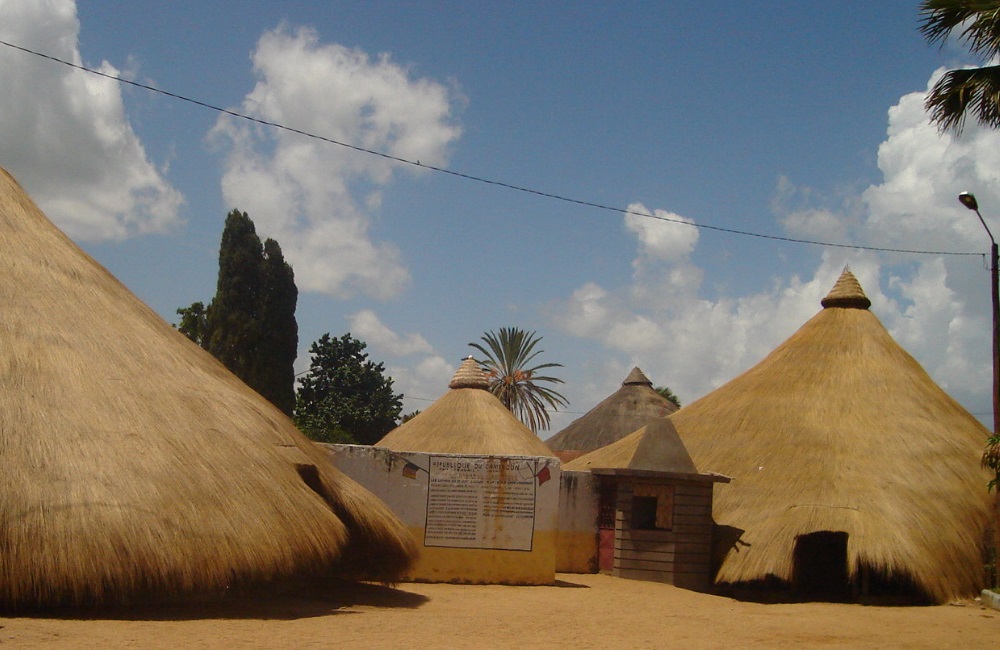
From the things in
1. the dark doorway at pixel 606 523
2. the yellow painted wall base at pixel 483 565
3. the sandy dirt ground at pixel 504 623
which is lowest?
the sandy dirt ground at pixel 504 623

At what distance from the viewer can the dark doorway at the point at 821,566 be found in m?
15.5

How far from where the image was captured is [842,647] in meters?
9.61

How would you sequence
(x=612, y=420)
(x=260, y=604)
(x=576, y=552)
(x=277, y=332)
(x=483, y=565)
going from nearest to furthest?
(x=260, y=604) < (x=483, y=565) < (x=576, y=552) < (x=277, y=332) < (x=612, y=420)

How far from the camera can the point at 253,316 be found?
117ft

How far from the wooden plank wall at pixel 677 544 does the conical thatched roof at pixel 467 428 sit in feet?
18.4

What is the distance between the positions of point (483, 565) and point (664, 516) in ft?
11.5

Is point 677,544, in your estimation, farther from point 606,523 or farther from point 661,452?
point 606,523

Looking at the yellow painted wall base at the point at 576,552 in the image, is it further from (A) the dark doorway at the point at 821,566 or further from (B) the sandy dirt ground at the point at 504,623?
(A) the dark doorway at the point at 821,566

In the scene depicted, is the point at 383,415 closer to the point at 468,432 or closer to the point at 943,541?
the point at 468,432

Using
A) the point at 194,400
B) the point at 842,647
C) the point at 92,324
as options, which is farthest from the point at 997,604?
the point at 92,324

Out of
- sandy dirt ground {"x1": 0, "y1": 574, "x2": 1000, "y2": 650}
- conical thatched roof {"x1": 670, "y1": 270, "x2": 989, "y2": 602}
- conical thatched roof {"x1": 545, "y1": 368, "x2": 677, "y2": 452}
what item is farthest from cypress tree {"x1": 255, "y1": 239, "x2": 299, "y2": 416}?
sandy dirt ground {"x1": 0, "y1": 574, "x2": 1000, "y2": 650}

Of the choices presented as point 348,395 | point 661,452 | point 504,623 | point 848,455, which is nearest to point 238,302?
point 348,395

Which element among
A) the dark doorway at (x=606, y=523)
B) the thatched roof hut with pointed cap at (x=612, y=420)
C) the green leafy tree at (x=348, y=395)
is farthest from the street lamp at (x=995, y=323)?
the green leafy tree at (x=348, y=395)

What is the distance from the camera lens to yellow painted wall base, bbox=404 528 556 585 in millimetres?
14875
